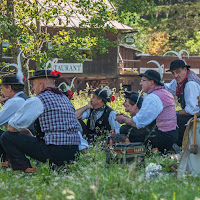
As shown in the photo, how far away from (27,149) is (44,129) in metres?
0.35

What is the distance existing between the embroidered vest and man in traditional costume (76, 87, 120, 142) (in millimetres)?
1174

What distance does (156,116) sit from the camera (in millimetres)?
5879

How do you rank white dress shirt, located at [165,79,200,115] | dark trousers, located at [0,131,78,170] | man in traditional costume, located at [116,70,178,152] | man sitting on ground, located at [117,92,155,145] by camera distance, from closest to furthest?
dark trousers, located at [0,131,78,170] → man in traditional costume, located at [116,70,178,152] → man sitting on ground, located at [117,92,155,145] → white dress shirt, located at [165,79,200,115]

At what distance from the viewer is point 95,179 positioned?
388 centimetres

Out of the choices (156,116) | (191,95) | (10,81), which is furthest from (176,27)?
(10,81)

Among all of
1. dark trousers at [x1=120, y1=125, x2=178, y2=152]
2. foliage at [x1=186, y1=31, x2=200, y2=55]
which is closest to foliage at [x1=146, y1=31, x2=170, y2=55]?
foliage at [x1=186, y1=31, x2=200, y2=55]

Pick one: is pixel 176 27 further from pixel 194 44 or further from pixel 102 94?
pixel 102 94

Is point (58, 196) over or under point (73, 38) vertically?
under

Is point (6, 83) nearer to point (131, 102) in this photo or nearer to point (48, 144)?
point (48, 144)

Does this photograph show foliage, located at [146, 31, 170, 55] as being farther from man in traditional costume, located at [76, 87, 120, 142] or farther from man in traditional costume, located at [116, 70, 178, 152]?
man in traditional costume, located at [116, 70, 178, 152]

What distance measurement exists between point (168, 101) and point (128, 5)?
20.1ft

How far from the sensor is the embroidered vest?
5.98 metres

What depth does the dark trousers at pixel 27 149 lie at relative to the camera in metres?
4.98

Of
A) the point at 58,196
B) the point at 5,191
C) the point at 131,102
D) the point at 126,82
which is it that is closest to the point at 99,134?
the point at 131,102
